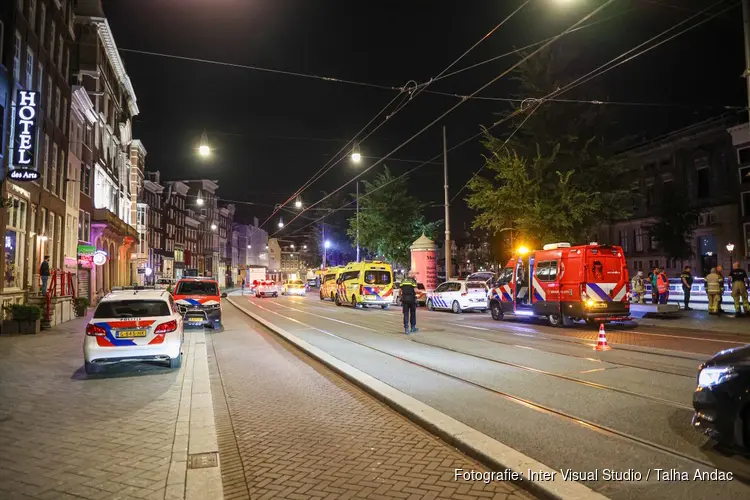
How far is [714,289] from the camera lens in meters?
19.2

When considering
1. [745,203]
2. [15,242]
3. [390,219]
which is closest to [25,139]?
[15,242]

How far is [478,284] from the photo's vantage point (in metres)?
26.2

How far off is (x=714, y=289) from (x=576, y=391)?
1500 centimetres

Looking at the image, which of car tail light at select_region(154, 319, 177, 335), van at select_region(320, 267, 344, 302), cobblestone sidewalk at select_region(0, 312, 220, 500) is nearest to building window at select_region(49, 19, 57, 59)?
cobblestone sidewalk at select_region(0, 312, 220, 500)

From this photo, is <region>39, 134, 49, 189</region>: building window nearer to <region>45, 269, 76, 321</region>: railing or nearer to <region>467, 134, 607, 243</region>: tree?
<region>45, 269, 76, 321</region>: railing

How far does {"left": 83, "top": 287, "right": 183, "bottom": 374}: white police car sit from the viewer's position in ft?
30.3

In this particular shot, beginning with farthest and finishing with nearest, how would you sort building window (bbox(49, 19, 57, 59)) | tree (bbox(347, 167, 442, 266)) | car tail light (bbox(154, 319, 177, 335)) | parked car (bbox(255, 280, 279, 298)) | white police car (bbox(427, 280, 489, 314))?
parked car (bbox(255, 280, 279, 298))
tree (bbox(347, 167, 442, 266))
white police car (bbox(427, 280, 489, 314))
building window (bbox(49, 19, 57, 59))
car tail light (bbox(154, 319, 177, 335))

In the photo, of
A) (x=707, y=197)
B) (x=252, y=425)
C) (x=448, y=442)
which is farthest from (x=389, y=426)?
(x=707, y=197)

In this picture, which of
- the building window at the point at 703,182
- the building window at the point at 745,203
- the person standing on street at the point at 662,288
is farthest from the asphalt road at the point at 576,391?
the building window at the point at 703,182

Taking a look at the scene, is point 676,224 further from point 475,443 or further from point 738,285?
point 475,443

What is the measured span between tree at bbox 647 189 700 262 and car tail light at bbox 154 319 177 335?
3923cm

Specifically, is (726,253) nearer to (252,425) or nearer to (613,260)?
(613,260)

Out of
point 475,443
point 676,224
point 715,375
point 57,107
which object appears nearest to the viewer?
point 715,375

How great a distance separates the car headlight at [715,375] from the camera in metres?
4.68
